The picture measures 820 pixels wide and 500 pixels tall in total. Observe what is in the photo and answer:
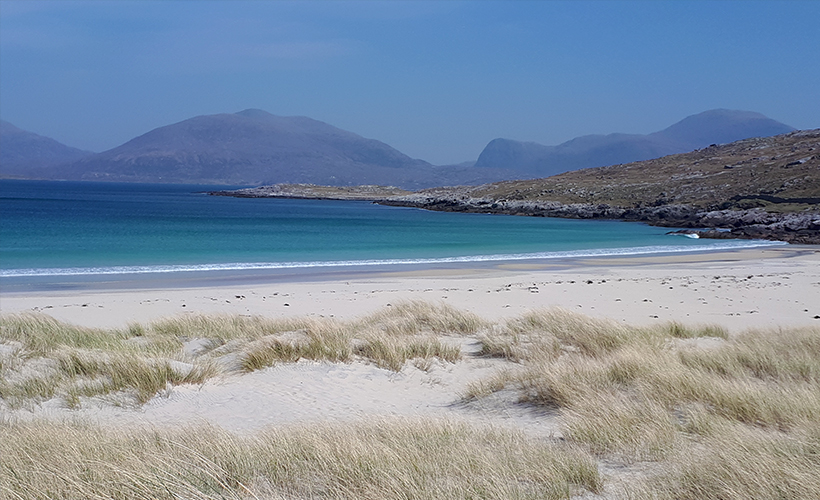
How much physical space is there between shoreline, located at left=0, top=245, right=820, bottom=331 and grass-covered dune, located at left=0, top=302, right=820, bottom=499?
4.16 m

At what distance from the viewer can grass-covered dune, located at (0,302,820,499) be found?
12.9 ft

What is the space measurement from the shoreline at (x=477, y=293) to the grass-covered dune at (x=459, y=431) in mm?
4156

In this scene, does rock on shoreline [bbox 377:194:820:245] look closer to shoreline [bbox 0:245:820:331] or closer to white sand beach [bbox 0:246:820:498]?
white sand beach [bbox 0:246:820:498]

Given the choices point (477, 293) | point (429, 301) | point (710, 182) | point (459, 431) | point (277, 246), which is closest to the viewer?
point (459, 431)

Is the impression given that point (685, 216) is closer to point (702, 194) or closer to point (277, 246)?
point (702, 194)

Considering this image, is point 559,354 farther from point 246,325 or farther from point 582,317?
point 246,325

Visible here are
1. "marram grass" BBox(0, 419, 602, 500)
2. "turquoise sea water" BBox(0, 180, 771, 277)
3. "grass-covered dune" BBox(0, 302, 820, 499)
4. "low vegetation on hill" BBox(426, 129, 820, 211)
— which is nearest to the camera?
"marram grass" BBox(0, 419, 602, 500)

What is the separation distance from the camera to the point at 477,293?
1755cm

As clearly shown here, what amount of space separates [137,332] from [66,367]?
2.69 meters

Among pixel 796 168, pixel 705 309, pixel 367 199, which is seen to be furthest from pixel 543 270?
pixel 367 199

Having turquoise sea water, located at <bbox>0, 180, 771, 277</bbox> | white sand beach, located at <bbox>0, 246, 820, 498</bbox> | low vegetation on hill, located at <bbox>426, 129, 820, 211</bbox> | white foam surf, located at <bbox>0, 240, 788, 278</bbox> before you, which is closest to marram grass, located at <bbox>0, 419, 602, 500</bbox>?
white sand beach, located at <bbox>0, 246, 820, 498</bbox>

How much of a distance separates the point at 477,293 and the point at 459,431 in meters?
12.5

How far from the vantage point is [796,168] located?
63781 millimetres

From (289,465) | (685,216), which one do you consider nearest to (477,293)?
(289,465)
